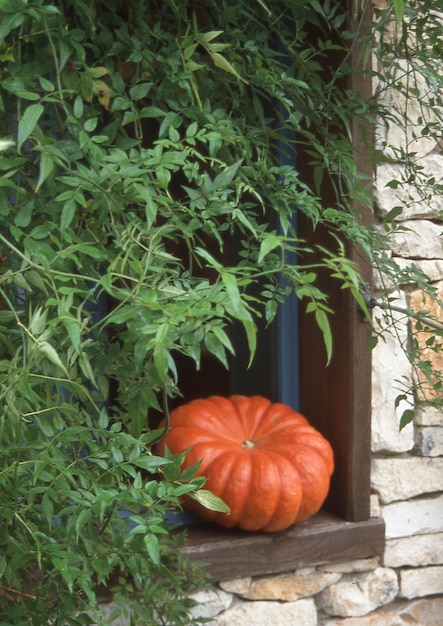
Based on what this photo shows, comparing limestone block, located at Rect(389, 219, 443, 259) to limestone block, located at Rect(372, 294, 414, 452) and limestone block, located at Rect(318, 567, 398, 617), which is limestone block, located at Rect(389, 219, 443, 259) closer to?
limestone block, located at Rect(372, 294, 414, 452)

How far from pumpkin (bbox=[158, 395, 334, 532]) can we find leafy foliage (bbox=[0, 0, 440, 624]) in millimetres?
217

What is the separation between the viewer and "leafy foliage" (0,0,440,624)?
1.66 metres

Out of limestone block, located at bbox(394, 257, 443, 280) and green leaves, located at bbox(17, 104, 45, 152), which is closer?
green leaves, located at bbox(17, 104, 45, 152)

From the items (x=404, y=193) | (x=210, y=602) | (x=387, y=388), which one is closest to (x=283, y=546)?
(x=210, y=602)

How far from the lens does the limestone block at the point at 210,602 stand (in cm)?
261

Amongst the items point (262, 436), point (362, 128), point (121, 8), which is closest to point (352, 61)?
point (362, 128)

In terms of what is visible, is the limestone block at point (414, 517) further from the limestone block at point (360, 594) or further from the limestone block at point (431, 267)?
the limestone block at point (431, 267)

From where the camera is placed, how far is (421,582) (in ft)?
9.59

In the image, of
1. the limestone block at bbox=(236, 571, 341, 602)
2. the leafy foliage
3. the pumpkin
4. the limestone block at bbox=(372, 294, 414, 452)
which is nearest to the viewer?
the leafy foliage

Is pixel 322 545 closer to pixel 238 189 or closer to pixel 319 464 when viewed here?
pixel 319 464

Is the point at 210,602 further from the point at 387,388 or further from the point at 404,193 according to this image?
the point at 404,193

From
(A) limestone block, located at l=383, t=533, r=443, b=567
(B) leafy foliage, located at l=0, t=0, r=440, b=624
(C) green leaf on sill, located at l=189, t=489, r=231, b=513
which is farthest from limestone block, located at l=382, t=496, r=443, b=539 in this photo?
(C) green leaf on sill, located at l=189, t=489, r=231, b=513

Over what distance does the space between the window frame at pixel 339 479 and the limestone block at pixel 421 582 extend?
16cm

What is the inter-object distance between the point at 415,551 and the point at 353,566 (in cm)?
23
